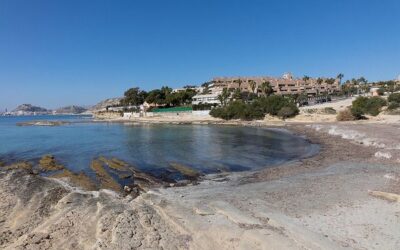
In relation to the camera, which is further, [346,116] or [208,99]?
[208,99]

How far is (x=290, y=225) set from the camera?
35.6 feet

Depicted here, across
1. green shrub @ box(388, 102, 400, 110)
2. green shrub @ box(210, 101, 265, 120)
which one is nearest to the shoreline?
green shrub @ box(388, 102, 400, 110)

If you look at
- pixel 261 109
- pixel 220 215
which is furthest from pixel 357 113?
pixel 220 215

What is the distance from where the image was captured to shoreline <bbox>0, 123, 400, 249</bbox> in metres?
9.89

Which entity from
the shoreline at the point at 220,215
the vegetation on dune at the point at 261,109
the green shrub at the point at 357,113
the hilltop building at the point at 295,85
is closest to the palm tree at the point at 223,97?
the vegetation on dune at the point at 261,109

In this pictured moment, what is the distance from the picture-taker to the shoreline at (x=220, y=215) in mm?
9891

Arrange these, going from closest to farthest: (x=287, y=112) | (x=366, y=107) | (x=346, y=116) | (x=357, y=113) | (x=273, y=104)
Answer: (x=346, y=116)
(x=357, y=113)
(x=366, y=107)
(x=287, y=112)
(x=273, y=104)

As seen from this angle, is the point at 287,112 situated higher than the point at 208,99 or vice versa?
the point at 208,99

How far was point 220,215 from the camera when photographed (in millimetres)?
12125

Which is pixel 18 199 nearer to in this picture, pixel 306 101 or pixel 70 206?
pixel 70 206

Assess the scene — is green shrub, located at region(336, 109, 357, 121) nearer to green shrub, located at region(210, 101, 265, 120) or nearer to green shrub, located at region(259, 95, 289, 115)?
green shrub, located at region(259, 95, 289, 115)

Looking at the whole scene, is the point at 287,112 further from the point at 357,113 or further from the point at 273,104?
the point at 357,113

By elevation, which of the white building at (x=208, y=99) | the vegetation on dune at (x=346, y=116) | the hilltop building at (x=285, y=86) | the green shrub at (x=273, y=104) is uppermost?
the hilltop building at (x=285, y=86)

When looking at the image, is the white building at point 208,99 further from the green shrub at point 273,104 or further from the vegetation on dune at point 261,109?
the green shrub at point 273,104
